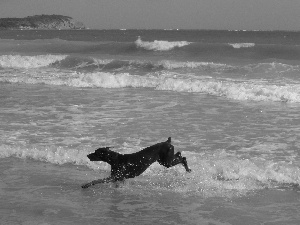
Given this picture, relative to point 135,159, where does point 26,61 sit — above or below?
above

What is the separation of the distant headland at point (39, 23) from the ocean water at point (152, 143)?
455 ft

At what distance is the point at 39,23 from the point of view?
158250mm

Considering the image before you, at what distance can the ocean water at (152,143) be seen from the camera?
5.97 meters

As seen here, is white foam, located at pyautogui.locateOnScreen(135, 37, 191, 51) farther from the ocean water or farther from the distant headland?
the distant headland

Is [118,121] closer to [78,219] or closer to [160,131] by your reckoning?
[160,131]

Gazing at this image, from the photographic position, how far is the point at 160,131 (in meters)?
10.2

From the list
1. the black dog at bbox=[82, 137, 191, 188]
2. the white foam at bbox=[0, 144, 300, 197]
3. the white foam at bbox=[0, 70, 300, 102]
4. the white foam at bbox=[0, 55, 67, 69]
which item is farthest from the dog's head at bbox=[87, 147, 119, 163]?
the white foam at bbox=[0, 55, 67, 69]

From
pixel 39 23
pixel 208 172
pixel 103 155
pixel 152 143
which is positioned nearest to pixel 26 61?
pixel 152 143

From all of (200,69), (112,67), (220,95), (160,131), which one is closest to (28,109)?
(160,131)

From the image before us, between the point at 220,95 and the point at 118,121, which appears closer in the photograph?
the point at 118,121

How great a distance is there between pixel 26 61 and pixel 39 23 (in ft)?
439

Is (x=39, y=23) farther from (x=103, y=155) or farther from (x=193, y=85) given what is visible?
(x=103, y=155)

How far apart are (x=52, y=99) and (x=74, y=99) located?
65 centimetres

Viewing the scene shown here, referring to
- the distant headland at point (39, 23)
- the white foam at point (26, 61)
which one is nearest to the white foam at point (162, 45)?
the white foam at point (26, 61)
